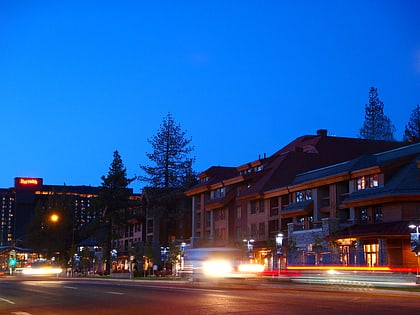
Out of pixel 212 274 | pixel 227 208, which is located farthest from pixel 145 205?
pixel 212 274

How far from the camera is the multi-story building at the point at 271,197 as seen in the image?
61656mm

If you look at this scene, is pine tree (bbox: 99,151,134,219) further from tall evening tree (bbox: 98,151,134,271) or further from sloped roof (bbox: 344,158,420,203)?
sloped roof (bbox: 344,158,420,203)

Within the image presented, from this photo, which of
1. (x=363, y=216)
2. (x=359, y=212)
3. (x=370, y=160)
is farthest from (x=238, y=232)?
(x=363, y=216)

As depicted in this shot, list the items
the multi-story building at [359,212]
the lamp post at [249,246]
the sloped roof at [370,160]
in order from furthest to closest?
1. the lamp post at [249,246]
2. the sloped roof at [370,160]
3. the multi-story building at [359,212]

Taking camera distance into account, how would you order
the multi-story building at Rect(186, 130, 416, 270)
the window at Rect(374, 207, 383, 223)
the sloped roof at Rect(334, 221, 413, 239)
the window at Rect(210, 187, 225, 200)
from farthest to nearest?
1. the window at Rect(210, 187, 225, 200)
2. the multi-story building at Rect(186, 130, 416, 270)
3. the window at Rect(374, 207, 383, 223)
4. the sloped roof at Rect(334, 221, 413, 239)

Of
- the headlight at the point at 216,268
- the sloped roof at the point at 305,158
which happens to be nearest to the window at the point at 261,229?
the sloped roof at the point at 305,158

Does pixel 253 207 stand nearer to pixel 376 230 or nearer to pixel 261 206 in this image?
pixel 261 206

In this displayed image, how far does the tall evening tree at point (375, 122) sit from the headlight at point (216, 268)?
7027cm

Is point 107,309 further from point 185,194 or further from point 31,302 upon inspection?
point 185,194

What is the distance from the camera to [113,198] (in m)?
92.1

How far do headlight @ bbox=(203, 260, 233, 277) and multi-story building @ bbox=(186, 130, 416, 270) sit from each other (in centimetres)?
1783

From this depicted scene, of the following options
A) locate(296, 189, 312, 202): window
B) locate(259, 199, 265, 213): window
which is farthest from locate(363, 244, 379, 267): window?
locate(259, 199, 265, 213): window

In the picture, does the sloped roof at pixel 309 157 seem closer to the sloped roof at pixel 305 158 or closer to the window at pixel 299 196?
the sloped roof at pixel 305 158

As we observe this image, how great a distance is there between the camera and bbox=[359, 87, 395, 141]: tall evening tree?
104750 mm
